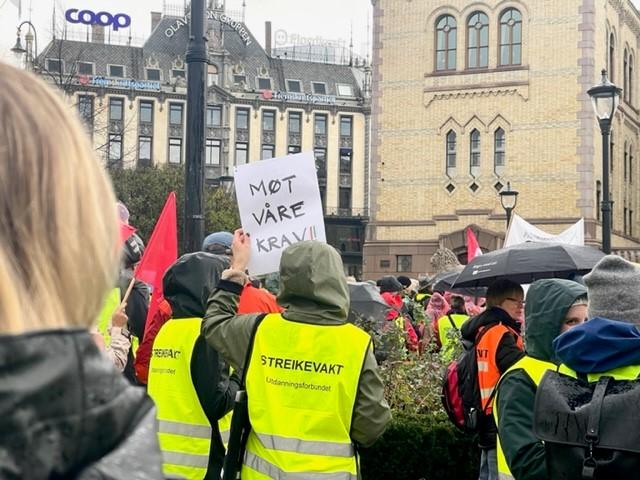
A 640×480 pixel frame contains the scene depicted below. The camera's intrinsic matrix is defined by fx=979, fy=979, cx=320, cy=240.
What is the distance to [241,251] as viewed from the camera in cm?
502

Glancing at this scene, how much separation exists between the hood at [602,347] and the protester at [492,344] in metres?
2.04

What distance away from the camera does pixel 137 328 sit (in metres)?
7.16

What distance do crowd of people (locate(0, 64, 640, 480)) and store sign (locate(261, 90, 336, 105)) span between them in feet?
207

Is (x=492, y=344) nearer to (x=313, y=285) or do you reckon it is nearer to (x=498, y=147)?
(x=313, y=285)

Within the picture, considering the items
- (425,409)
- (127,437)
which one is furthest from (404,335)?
(127,437)

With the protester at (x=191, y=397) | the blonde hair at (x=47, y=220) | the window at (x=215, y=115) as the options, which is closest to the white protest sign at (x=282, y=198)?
the protester at (x=191, y=397)

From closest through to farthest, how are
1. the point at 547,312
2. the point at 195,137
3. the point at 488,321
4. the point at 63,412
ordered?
the point at 63,412
the point at 547,312
the point at 488,321
the point at 195,137

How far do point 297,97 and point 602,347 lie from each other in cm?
6760

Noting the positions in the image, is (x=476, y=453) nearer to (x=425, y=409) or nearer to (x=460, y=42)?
(x=425, y=409)

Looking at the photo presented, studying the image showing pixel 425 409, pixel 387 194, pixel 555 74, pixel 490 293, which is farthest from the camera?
pixel 387 194

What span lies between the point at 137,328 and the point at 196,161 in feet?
4.25

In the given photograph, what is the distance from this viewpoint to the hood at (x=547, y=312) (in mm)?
3982

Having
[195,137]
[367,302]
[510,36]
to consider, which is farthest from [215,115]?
[195,137]

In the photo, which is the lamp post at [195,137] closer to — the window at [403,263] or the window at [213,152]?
the window at [403,263]
